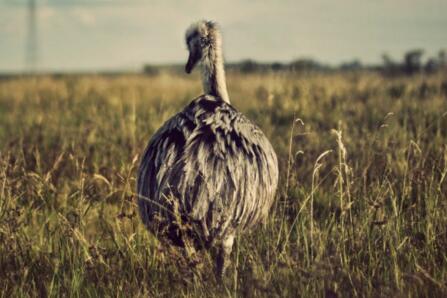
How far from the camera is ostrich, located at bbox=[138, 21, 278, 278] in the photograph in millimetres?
3553

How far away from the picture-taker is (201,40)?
469 centimetres

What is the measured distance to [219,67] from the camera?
461 centimetres

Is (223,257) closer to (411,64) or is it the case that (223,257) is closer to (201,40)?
(201,40)

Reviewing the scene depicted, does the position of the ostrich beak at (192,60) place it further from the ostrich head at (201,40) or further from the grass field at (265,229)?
the grass field at (265,229)

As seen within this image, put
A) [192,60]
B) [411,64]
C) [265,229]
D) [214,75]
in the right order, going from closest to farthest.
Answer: [265,229] → [214,75] → [192,60] → [411,64]

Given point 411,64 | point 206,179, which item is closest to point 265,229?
point 206,179

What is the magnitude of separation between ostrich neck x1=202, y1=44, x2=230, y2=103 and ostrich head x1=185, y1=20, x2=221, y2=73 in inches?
1.4

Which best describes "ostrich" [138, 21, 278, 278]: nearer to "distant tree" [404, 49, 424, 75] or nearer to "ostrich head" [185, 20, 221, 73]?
"ostrich head" [185, 20, 221, 73]

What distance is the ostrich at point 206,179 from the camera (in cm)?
355

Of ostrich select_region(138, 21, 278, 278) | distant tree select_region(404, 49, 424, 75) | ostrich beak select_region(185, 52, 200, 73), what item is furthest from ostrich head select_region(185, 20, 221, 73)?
distant tree select_region(404, 49, 424, 75)

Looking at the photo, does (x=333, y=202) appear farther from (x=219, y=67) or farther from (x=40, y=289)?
(x=40, y=289)

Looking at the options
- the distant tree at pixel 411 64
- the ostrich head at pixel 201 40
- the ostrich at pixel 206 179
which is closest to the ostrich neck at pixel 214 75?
the ostrich head at pixel 201 40

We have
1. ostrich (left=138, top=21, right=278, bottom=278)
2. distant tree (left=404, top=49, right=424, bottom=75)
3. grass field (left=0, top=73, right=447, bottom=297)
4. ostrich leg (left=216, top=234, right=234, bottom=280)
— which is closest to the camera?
grass field (left=0, top=73, right=447, bottom=297)

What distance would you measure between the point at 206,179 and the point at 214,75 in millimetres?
1221
